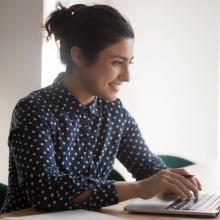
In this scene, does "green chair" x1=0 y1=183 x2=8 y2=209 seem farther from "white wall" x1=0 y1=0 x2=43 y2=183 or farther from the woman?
"white wall" x1=0 y1=0 x2=43 y2=183

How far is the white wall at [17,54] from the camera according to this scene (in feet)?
Answer: 8.84

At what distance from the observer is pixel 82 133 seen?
1493mm

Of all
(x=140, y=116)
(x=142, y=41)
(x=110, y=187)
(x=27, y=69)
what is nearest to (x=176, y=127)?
(x=140, y=116)

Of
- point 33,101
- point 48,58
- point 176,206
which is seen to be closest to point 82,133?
point 33,101

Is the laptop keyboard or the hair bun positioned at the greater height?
the hair bun

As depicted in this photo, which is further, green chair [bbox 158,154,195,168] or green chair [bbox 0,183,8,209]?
green chair [bbox 158,154,195,168]

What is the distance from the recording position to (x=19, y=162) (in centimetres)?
123

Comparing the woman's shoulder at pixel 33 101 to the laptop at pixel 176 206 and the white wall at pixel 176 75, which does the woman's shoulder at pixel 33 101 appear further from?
the white wall at pixel 176 75

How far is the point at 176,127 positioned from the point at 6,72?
1367 mm

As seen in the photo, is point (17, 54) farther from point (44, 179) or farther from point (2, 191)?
point (44, 179)

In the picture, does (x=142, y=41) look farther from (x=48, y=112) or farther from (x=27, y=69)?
(x=48, y=112)

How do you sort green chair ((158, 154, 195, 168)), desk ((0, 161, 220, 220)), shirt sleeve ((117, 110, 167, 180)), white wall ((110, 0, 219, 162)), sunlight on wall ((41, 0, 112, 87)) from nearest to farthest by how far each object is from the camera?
desk ((0, 161, 220, 220)) < shirt sleeve ((117, 110, 167, 180)) < green chair ((158, 154, 195, 168)) < sunlight on wall ((41, 0, 112, 87)) < white wall ((110, 0, 219, 162))

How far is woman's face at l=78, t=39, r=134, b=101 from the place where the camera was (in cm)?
143

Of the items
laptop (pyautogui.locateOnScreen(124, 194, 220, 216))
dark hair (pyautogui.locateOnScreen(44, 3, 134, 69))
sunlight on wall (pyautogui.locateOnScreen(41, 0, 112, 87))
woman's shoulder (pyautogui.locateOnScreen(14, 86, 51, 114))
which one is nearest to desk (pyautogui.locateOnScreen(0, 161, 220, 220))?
laptop (pyautogui.locateOnScreen(124, 194, 220, 216))
